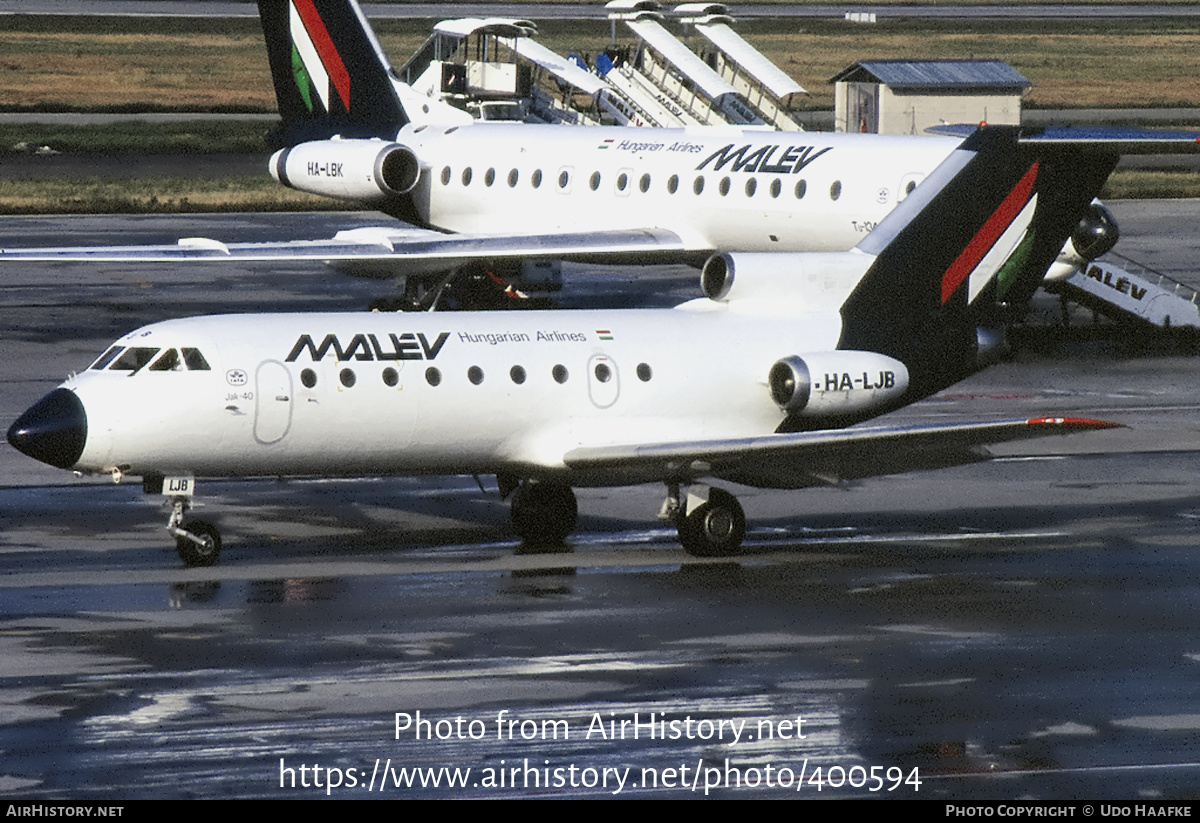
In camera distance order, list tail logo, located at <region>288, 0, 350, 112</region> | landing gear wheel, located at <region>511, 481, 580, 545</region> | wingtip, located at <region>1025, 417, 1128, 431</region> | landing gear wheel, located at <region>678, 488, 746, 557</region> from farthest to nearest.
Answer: tail logo, located at <region>288, 0, 350, 112</region> → landing gear wheel, located at <region>511, 481, 580, 545</region> → landing gear wheel, located at <region>678, 488, 746, 557</region> → wingtip, located at <region>1025, 417, 1128, 431</region>

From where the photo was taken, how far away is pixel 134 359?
20.4m

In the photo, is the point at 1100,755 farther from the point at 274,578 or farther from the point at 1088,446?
the point at 1088,446

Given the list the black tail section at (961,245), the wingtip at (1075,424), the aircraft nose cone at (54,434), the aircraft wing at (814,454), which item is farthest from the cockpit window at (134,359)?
the wingtip at (1075,424)

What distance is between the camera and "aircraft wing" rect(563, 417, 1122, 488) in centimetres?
2042

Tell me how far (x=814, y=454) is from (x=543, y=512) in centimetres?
332

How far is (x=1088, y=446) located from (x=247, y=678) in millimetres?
15869

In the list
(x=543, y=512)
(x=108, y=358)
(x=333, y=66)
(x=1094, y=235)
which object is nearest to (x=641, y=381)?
(x=543, y=512)

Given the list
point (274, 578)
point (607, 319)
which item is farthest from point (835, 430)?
point (274, 578)

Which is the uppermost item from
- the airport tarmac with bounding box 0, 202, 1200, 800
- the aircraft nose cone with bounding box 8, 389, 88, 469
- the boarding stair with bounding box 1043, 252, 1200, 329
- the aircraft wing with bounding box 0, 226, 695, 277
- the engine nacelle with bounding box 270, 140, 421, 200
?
the engine nacelle with bounding box 270, 140, 421, 200

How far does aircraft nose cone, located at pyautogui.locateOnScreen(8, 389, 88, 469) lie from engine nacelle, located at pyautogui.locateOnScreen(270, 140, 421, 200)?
67.4 ft

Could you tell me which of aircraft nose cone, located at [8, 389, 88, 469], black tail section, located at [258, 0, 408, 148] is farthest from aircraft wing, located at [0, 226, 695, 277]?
aircraft nose cone, located at [8, 389, 88, 469]

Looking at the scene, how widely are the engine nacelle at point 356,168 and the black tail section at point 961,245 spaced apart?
1836 cm

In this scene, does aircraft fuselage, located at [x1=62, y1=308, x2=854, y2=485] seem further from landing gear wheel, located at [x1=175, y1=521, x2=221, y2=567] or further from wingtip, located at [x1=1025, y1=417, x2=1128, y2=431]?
wingtip, located at [x1=1025, y1=417, x2=1128, y2=431]

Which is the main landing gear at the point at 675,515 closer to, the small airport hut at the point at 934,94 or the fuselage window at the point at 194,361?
the fuselage window at the point at 194,361
